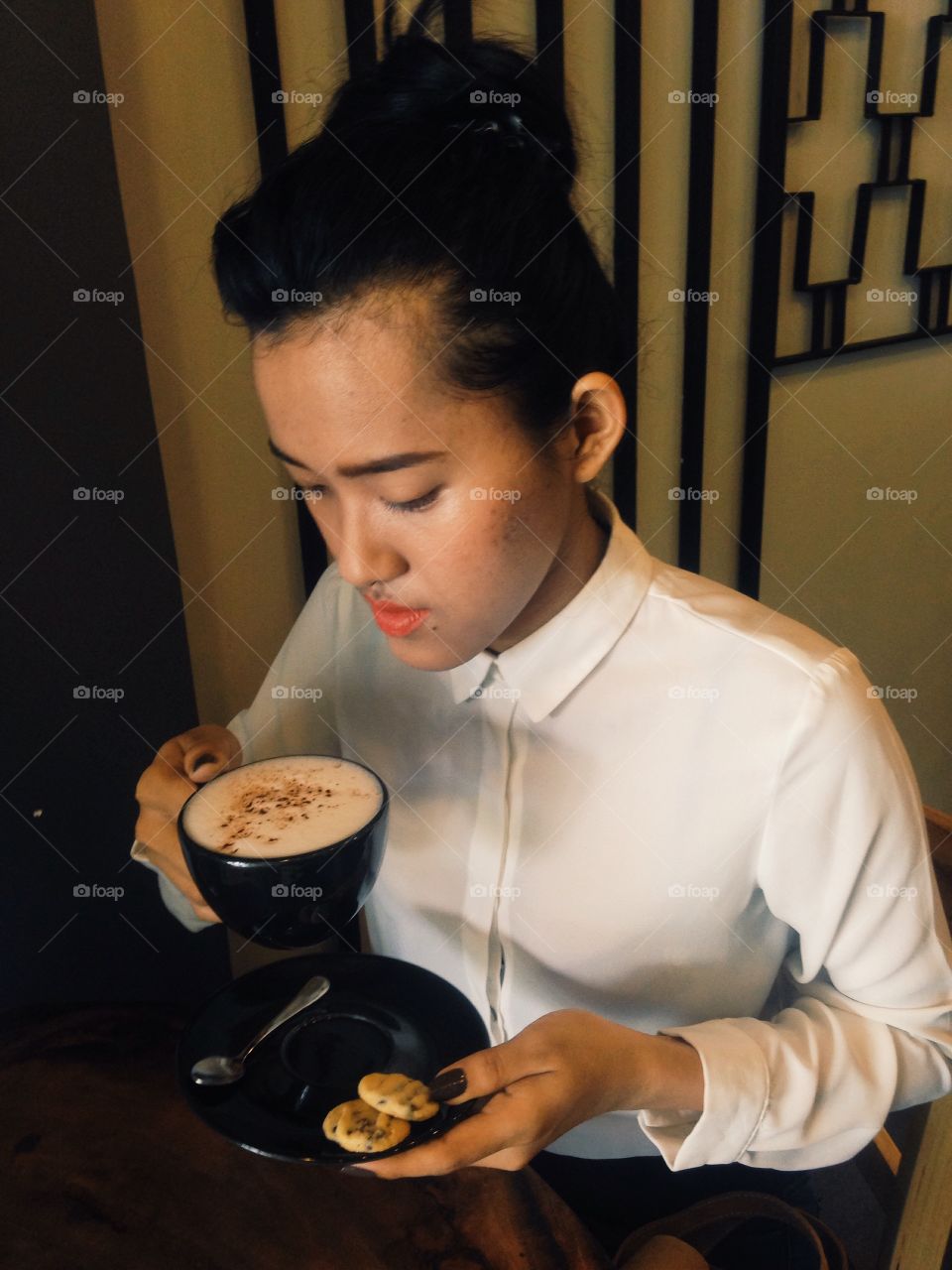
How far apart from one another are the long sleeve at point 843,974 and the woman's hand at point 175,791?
0.55 meters

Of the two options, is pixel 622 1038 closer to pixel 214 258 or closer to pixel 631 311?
pixel 214 258

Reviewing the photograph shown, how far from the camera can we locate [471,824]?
1219 millimetres

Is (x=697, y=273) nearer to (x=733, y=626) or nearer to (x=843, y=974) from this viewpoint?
(x=733, y=626)

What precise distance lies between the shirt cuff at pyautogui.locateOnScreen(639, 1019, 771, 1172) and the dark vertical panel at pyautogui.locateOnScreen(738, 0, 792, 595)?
140cm

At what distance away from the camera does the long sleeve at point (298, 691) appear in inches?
53.6

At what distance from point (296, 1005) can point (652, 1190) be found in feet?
1.87

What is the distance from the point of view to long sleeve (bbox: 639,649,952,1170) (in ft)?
3.13

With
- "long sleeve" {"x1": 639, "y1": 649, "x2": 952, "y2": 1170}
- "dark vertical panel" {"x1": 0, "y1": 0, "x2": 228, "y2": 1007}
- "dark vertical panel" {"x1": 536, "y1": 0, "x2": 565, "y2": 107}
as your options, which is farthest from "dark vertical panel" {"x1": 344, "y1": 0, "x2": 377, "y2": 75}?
"long sleeve" {"x1": 639, "y1": 649, "x2": 952, "y2": 1170}

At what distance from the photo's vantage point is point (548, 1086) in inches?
31.2

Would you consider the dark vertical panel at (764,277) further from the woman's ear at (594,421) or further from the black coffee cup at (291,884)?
the black coffee cup at (291,884)

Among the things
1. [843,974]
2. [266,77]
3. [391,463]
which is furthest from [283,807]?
[266,77]

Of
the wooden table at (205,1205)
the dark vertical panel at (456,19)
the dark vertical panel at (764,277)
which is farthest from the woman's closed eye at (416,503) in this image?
the dark vertical panel at (764,277)

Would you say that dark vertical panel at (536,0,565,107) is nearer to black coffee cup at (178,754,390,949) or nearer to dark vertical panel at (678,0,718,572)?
dark vertical panel at (678,0,718,572)

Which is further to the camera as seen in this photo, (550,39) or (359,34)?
(550,39)
